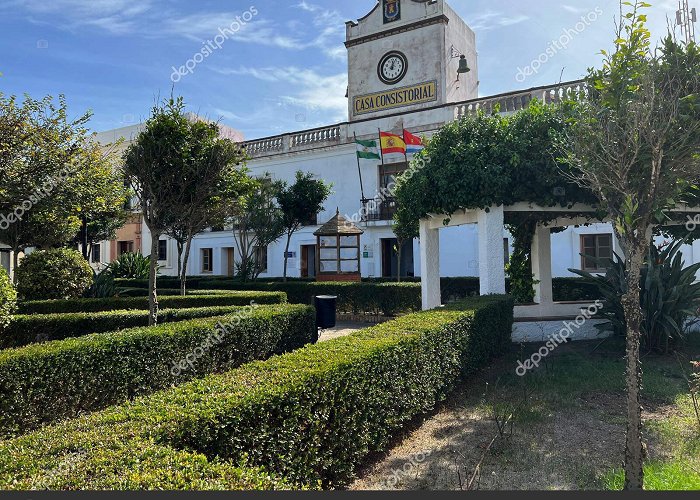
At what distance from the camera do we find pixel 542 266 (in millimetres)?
11102

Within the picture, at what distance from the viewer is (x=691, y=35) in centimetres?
529

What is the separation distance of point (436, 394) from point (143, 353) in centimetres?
327

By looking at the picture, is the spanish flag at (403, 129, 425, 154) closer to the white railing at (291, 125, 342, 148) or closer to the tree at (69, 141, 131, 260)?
the white railing at (291, 125, 342, 148)

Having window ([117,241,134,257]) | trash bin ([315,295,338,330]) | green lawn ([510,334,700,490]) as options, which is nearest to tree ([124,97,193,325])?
trash bin ([315,295,338,330])

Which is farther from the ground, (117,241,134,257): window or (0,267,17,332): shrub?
(117,241,134,257): window

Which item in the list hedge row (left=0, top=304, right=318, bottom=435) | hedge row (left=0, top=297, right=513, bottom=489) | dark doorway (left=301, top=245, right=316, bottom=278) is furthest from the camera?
dark doorway (left=301, top=245, right=316, bottom=278)

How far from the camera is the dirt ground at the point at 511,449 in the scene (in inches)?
147

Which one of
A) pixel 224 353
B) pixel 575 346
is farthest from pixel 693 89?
pixel 224 353

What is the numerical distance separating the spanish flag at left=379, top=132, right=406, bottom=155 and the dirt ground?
45.7 ft

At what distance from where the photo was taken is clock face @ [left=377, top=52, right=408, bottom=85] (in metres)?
21.3

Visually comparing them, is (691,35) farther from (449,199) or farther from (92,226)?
(92,226)

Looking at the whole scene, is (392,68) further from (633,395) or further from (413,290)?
(633,395)

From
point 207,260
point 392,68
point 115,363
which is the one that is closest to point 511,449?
point 115,363

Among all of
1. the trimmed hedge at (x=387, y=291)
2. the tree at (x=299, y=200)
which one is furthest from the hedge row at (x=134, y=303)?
the tree at (x=299, y=200)
